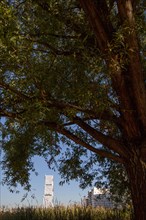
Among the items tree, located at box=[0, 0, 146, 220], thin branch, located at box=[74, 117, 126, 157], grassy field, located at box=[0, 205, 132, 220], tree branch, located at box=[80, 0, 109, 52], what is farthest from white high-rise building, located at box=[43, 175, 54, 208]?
tree branch, located at box=[80, 0, 109, 52]

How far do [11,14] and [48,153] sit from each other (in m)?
5.46

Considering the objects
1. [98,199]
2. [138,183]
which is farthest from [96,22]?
[98,199]

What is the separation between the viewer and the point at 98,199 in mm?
14781

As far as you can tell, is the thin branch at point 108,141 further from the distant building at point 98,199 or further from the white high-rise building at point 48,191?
the white high-rise building at point 48,191

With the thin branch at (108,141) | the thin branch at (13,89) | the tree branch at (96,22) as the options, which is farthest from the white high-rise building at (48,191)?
the tree branch at (96,22)

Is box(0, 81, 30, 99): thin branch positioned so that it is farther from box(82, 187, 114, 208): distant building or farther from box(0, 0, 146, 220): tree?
box(82, 187, 114, 208): distant building

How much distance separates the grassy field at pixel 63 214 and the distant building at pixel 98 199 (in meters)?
0.44

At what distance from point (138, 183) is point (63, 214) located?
7024 millimetres

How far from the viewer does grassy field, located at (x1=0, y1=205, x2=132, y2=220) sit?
14039 millimetres

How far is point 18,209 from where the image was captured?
53.3 ft

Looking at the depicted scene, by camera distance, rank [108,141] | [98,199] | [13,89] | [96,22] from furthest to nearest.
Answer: [98,199], [108,141], [96,22], [13,89]

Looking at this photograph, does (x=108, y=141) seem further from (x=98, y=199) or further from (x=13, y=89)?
(x=98, y=199)

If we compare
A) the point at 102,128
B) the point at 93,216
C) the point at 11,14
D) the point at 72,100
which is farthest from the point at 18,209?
the point at 11,14

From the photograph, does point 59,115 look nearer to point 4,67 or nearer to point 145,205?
point 4,67
